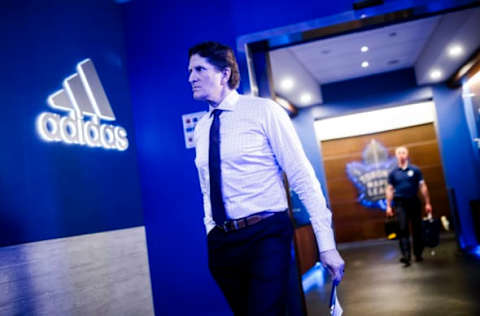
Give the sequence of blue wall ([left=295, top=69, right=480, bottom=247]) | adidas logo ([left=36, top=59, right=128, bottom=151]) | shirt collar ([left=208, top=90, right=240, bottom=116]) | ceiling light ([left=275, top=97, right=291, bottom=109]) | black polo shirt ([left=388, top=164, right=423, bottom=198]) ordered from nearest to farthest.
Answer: shirt collar ([left=208, top=90, right=240, bottom=116]) < adidas logo ([left=36, top=59, right=128, bottom=151]) < black polo shirt ([left=388, top=164, right=423, bottom=198]) < ceiling light ([left=275, top=97, right=291, bottom=109]) < blue wall ([left=295, top=69, right=480, bottom=247])

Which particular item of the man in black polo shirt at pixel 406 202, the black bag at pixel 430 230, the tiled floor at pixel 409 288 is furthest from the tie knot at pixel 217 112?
the black bag at pixel 430 230

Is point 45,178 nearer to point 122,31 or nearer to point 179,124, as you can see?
point 179,124

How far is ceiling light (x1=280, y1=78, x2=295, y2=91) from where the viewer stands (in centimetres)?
716

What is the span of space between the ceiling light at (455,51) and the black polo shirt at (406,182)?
1925 mm

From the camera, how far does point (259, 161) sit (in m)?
1.81

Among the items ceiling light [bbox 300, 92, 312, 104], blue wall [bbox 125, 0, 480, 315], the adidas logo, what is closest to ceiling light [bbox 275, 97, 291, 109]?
ceiling light [bbox 300, 92, 312, 104]

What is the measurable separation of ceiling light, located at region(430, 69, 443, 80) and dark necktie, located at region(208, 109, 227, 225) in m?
6.79

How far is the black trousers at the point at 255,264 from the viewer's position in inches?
65.1

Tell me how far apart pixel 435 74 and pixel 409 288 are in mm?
4469

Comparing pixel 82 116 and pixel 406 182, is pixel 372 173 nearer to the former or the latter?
pixel 406 182

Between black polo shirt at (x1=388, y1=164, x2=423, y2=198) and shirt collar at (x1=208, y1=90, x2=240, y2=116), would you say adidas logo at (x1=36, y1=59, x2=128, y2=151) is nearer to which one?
shirt collar at (x1=208, y1=90, x2=240, y2=116)

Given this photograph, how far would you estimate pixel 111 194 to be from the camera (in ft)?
11.3

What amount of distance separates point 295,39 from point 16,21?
5.89 ft

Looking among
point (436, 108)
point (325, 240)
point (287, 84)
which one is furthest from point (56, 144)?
point (436, 108)
